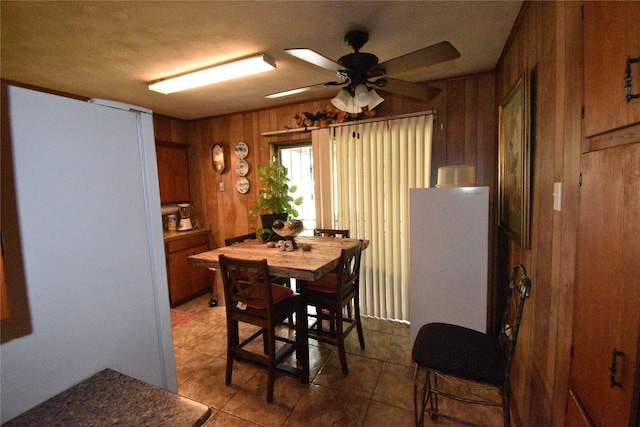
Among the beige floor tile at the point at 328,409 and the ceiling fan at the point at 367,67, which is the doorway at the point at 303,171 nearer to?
the ceiling fan at the point at 367,67

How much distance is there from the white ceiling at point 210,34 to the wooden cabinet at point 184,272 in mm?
1909

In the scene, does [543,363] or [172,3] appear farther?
[172,3]

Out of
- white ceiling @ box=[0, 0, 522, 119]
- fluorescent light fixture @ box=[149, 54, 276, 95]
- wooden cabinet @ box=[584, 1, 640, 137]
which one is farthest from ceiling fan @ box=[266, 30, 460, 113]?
fluorescent light fixture @ box=[149, 54, 276, 95]

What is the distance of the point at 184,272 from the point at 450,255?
3.17 meters

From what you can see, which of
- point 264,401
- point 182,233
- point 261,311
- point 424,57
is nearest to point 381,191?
point 424,57

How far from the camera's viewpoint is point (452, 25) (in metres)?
1.79

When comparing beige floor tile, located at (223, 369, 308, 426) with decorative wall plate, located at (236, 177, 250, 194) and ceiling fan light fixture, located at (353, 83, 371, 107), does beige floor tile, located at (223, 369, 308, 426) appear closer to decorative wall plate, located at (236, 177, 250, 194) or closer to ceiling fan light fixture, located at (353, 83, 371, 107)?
ceiling fan light fixture, located at (353, 83, 371, 107)

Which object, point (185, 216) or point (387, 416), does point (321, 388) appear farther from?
point (185, 216)

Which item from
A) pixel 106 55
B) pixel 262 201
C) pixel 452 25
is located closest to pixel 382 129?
pixel 452 25

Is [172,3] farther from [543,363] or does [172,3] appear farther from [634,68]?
[543,363]

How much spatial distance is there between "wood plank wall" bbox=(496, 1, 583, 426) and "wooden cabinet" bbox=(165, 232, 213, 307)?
11.0 feet

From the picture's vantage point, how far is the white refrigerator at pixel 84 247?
0.75 meters

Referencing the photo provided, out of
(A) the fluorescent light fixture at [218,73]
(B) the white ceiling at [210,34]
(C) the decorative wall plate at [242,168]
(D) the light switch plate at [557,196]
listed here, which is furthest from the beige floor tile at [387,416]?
(C) the decorative wall plate at [242,168]

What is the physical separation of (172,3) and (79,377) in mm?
1749
